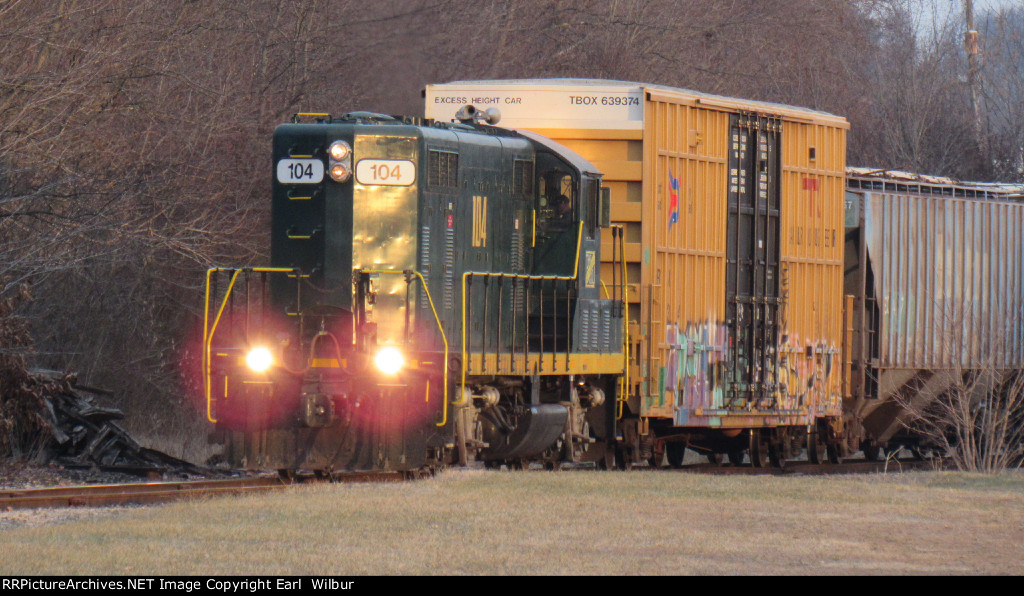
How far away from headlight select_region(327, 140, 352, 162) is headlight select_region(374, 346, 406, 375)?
1.88 meters

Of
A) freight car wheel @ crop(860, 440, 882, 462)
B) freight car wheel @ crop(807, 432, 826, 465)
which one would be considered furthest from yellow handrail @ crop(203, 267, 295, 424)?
freight car wheel @ crop(860, 440, 882, 462)

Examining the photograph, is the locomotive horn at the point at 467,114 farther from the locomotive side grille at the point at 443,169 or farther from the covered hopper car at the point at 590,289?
the locomotive side grille at the point at 443,169

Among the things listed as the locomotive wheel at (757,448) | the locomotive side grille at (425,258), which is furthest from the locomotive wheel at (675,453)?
the locomotive side grille at (425,258)

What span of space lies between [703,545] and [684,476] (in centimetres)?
475

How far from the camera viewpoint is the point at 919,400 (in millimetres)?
19219

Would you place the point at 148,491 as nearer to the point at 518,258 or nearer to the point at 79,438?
the point at 79,438

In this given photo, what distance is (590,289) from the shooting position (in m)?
14.6

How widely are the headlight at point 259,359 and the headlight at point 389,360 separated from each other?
1.01 m

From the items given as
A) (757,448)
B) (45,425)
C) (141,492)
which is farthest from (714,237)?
(45,425)

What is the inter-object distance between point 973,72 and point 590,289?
26.3 metres

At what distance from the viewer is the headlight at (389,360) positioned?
1260cm

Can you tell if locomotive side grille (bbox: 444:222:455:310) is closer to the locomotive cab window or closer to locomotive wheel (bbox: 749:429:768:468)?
the locomotive cab window

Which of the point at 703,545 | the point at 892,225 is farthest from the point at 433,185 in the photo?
the point at 892,225

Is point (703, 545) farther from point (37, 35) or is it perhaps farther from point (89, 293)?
point (89, 293)
